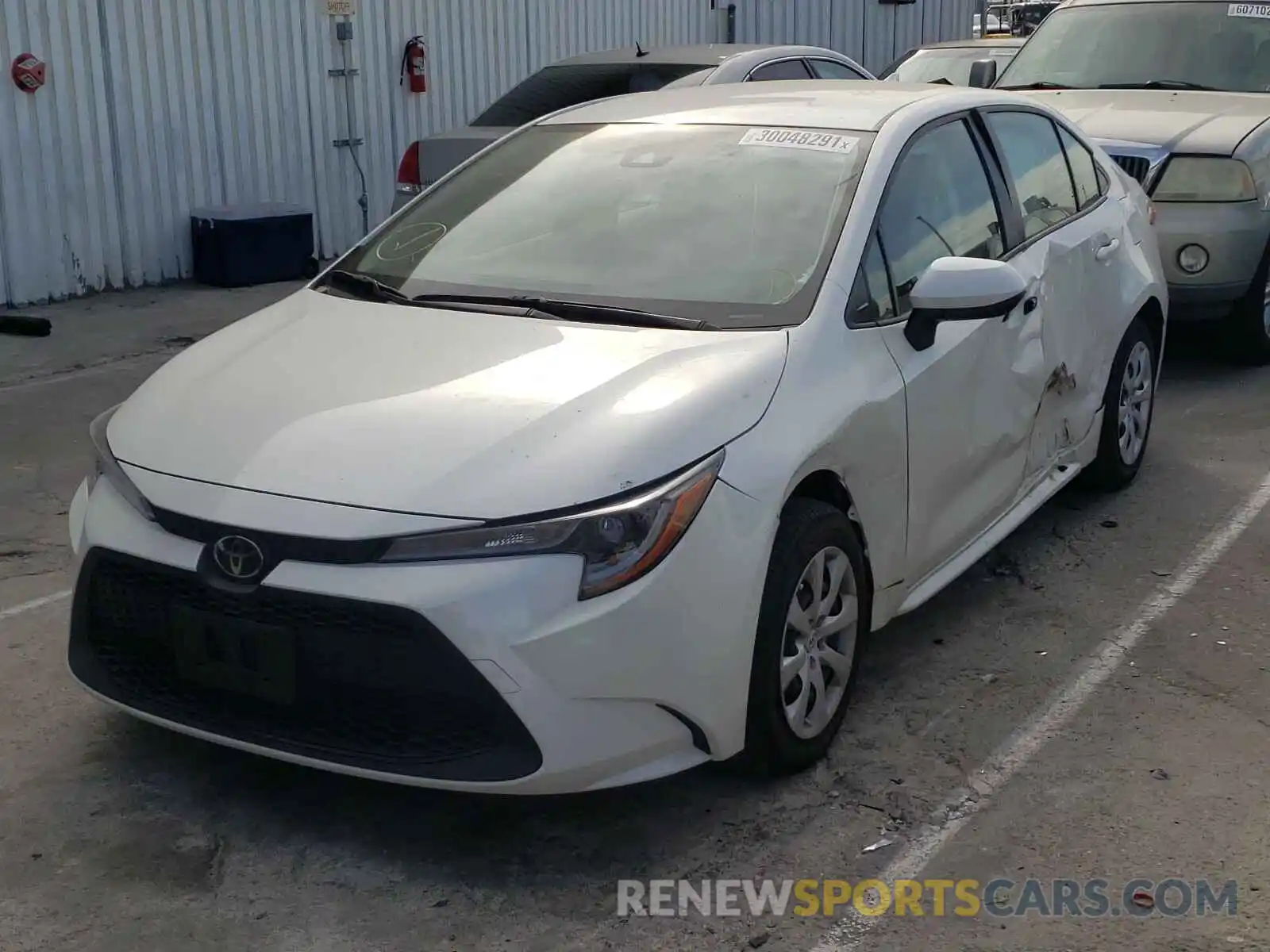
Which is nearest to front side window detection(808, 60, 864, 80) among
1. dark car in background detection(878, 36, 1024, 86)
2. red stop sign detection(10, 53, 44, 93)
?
dark car in background detection(878, 36, 1024, 86)

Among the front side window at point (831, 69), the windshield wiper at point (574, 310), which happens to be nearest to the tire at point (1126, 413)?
the windshield wiper at point (574, 310)

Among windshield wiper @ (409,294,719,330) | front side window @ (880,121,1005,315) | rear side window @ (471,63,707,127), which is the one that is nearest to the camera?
windshield wiper @ (409,294,719,330)

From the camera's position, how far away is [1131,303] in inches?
219

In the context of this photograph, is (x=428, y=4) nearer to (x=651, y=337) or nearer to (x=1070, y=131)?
(x=1070, y=131)

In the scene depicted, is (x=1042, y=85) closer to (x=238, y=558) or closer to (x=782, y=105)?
(x=782, y=105)

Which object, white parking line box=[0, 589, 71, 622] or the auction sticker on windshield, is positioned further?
white parking line box=[0, 589, 71, 622]

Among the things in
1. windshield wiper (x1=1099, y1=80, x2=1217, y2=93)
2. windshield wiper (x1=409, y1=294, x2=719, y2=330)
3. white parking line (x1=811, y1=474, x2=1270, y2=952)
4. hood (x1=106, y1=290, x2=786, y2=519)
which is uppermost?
windshield wiper (x1=1099, y1=80, x2=1217, y2=93)

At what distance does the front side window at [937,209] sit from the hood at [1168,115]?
11.2 ft

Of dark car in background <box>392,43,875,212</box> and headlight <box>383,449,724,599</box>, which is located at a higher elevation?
dark car in background <box>392,43,875,212</box>

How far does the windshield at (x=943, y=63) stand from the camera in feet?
41.6

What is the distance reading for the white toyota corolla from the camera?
120 inches

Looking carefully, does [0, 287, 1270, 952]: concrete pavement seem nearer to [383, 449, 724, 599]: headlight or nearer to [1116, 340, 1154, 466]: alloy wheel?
[383, 449, 724, 599]: headlight

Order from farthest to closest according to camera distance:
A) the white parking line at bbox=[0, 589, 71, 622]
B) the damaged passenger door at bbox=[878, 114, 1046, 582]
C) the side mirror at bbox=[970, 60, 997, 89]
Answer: the side mirror at bbox=[970, 60, 997, 89], the white parking line at bbox=[0, 589, 71, 622], the damaged passenger door at bbox=[878, 114, 1046, 582]

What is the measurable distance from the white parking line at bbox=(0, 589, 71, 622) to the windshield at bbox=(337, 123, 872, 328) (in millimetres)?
1478
